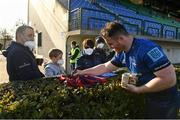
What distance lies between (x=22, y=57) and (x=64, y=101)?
137 cm

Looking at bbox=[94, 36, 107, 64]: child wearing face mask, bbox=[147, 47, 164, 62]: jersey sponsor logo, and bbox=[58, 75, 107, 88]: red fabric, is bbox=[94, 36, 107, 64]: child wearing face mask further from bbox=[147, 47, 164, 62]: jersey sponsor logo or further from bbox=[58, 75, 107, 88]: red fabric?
bbox=[147, 47, 164, 62]: jersey sponsor logo

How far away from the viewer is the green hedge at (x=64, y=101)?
4.31 m

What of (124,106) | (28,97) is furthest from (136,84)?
(28,97)

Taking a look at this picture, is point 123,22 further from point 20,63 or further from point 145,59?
point 145,59

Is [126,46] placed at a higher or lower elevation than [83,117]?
higher

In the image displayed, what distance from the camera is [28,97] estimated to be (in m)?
4.71

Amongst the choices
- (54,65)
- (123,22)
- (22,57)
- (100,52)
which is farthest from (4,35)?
(22,57)

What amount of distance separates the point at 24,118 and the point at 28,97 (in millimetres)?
522

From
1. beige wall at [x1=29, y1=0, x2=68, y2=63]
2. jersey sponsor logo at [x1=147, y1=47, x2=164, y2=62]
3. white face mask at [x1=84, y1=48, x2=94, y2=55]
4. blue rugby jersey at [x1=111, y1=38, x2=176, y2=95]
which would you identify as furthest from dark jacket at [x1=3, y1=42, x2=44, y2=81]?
beige wall at [x1=29, y1=0, x2=68, y2=63]

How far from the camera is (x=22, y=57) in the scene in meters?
5.73

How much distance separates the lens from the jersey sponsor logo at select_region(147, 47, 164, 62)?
417 cm

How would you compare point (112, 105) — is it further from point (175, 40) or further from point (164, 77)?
point (175, 40)

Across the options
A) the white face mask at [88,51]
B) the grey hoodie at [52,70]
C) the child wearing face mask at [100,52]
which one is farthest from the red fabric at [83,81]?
the white face mask at [88,51]

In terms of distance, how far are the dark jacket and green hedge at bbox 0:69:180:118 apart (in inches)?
8.8
